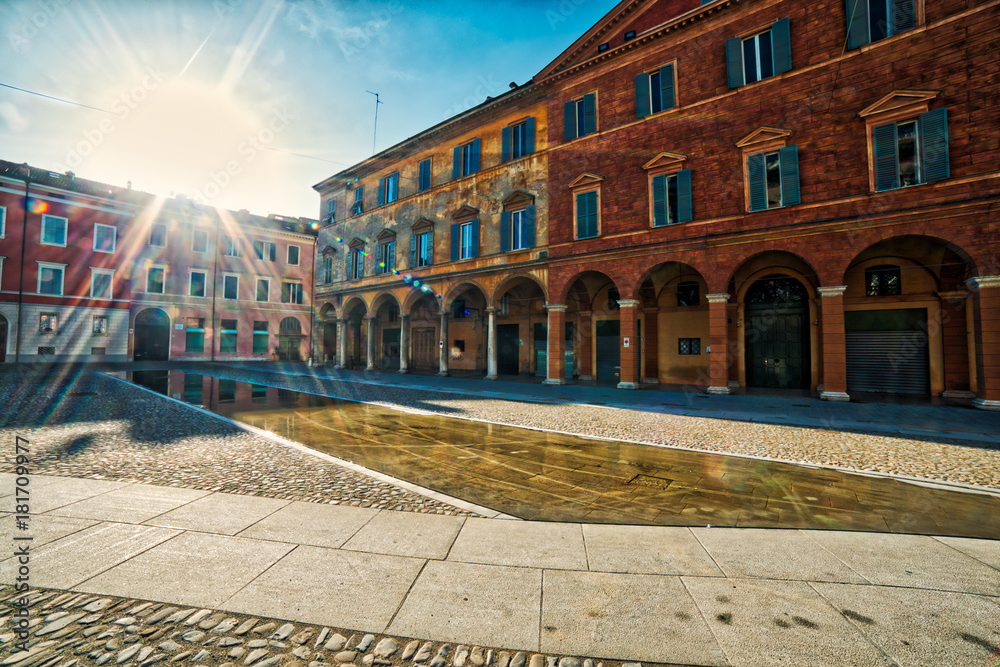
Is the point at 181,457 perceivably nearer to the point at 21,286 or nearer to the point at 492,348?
the point at 492,348

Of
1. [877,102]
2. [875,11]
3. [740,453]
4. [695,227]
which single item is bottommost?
[740,453]

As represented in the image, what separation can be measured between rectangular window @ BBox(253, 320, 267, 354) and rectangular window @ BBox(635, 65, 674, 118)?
34.7 metres

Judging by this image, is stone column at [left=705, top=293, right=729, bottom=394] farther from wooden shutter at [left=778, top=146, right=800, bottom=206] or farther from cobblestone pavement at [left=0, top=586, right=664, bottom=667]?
cobblestone pavement at [left=0, top=586, right=664, bottom=667]

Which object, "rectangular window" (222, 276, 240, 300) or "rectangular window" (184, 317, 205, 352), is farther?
"rectangular window" (222, 276, 240, 300)

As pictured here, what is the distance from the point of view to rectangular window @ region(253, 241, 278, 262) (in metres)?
36.4

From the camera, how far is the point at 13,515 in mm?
3783

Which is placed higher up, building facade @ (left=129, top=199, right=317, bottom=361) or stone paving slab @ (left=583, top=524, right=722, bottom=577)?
building facade @ (left=129, top=199, right=317, bottom=361)

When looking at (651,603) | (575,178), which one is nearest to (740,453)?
(651,603)

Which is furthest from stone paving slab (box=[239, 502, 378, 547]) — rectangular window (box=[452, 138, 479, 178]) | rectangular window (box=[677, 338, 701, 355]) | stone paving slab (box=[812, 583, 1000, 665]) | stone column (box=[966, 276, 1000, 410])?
rectangular window (box=[452, 138, 479, 178])

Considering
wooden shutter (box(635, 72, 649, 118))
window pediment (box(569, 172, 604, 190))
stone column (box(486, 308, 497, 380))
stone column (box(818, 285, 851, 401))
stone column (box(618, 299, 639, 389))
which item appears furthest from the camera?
stone column (box(486, 308, 497, 380))

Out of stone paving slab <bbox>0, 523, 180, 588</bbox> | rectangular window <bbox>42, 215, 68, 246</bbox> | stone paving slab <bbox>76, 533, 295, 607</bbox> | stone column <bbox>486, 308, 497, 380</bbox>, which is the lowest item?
stone paving slab <bbox>76, 533, 295, 607</bbox>

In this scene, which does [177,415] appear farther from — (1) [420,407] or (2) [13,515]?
(2) [13,515]

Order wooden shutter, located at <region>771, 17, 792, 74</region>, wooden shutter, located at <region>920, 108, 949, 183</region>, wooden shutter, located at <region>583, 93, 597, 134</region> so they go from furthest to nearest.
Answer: wooden shutter, located at <region>583, 93, 597, 134</region> < wooden shutter, located at <region>771, 17, 792, 74</region> < wooden shutter, located at <region>920, 108, 949, 183</region>

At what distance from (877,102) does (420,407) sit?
53.9 feet
